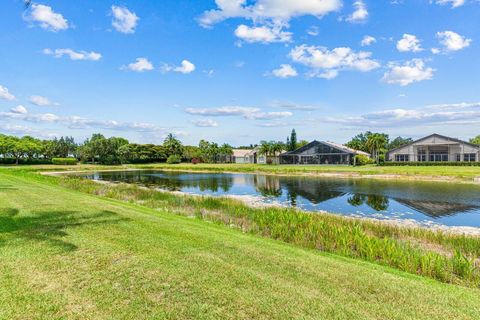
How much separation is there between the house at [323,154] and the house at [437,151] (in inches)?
369

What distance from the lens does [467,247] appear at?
35.5ft

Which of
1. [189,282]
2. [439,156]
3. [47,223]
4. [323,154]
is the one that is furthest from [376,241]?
[323,154]

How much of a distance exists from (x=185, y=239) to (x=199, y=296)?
2.92 meters

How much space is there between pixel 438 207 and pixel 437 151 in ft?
176

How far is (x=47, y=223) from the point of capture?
8.23 metres

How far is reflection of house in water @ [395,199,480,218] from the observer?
1948cm

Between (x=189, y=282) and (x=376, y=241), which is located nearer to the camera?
(x=189, y=282)

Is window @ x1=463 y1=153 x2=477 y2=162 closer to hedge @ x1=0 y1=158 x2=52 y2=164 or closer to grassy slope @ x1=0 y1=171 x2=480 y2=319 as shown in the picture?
grassy slope @ x1=0 y1=171 x2=480 y2=319

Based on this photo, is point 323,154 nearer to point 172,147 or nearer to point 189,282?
point 172,147

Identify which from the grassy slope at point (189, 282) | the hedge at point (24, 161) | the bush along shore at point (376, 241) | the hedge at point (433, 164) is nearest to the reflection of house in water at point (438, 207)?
the bush along shore at point (376, 241)

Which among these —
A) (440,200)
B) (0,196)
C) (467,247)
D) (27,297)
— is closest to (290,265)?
(27,297)

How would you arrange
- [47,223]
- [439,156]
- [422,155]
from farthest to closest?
[422,155]
[439,156]
[47,223]

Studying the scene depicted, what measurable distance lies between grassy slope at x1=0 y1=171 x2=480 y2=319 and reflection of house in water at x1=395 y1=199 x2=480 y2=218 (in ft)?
51.4

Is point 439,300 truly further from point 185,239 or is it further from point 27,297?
point 27,297
